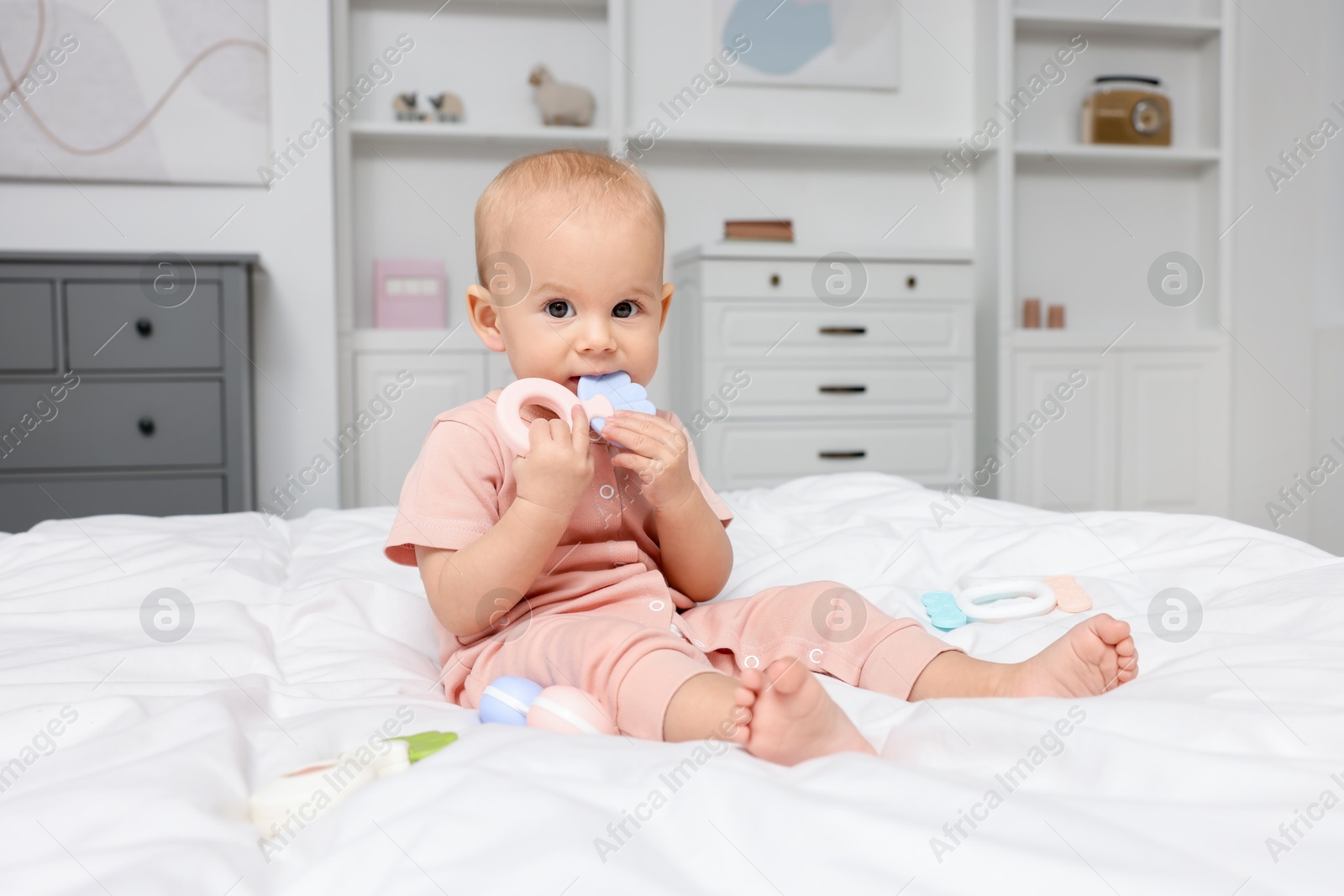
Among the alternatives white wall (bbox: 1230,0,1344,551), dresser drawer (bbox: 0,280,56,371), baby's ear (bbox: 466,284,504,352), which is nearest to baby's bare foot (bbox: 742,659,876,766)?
baby's ear (bbox: 466,284,504,352)

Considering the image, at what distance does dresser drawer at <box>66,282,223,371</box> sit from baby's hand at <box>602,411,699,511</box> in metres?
1.78

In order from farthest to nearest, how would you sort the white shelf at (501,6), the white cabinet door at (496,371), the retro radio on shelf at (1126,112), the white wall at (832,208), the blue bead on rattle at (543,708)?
the retro radio on shelf at (1126,112)
the white shelf at (501,6)
the white cabinet door at (496,371)
the white wall at (832,208)
the blue bead on rattle at (543,708)

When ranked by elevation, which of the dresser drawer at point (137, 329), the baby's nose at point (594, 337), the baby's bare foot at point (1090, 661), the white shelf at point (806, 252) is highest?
the white shelf at point (806, 252)

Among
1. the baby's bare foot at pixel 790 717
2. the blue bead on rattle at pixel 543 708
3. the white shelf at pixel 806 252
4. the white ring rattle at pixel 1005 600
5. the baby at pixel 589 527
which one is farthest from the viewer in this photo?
the white shelf at pixel 806 252

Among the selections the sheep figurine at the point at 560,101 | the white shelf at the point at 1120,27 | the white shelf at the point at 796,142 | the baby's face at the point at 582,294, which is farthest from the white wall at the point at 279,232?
the white shelf at the point at 1120,27

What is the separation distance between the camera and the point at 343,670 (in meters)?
0.81

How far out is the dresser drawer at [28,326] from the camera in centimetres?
220

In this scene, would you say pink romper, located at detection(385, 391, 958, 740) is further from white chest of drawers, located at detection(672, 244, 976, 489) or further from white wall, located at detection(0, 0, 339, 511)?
white wall, located at detection(0, 0, 339, 511)

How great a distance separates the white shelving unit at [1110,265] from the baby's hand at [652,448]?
8.02 feet

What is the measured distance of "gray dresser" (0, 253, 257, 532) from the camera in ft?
7.25

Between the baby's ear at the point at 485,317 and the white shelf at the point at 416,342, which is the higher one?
the white shelf at the point at 416,342

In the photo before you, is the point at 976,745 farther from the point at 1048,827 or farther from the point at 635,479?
the point at 635,479

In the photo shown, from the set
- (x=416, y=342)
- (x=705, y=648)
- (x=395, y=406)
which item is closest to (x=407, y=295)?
(x=416, y=342)

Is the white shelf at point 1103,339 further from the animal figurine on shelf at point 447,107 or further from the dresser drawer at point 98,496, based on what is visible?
the dresser drawer at point 98,496
